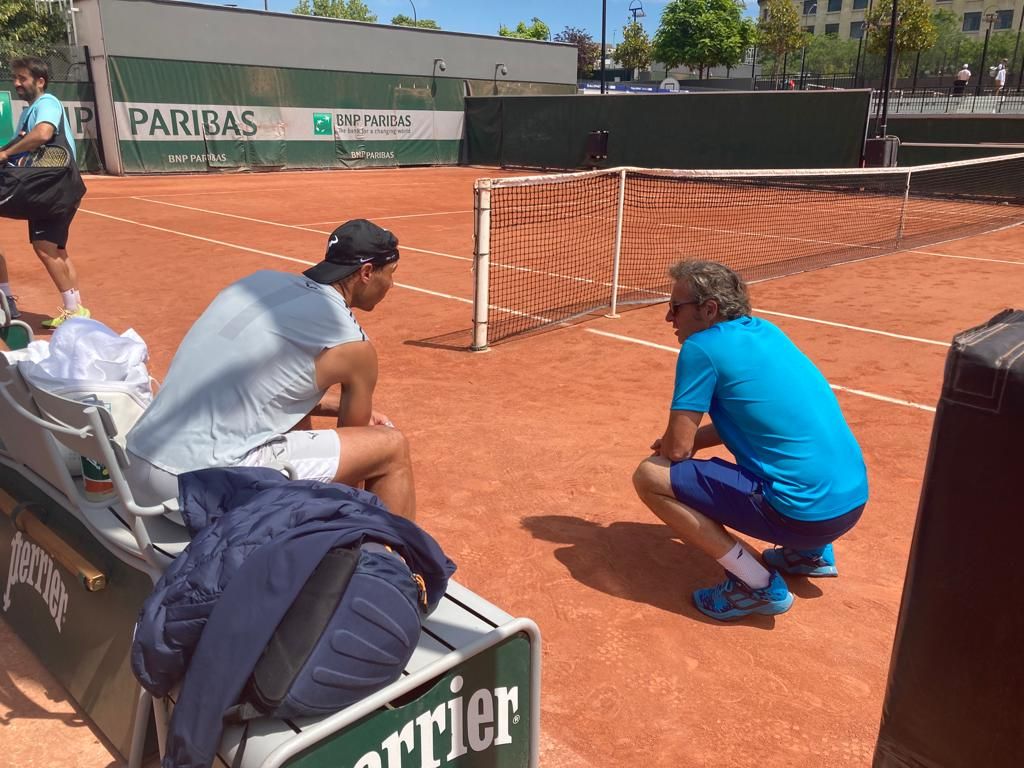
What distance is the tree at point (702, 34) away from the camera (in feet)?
194

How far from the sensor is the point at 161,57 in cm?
2330

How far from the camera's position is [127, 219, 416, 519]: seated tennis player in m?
2.47

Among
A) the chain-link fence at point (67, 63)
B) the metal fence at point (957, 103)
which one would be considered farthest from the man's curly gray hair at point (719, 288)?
the metal fence at point (957, 103)

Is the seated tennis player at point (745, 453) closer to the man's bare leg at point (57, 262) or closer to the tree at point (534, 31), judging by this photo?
the man's bare leg at point (57, 262)

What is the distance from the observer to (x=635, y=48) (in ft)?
243

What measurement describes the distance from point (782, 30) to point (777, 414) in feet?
213

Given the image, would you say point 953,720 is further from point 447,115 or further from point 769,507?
point 447,115

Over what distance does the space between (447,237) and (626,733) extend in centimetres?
1102

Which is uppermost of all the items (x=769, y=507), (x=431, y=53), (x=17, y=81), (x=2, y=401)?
(x=431, y=53)

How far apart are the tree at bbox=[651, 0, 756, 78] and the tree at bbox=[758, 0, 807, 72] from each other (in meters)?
1.40

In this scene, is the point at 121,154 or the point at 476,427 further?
the point at 121,154

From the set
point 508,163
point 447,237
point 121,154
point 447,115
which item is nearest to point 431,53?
point 447,115

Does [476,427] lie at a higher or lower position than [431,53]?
lower

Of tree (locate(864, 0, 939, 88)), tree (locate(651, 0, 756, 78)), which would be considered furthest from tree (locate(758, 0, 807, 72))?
tree (locate(864, 0, 939, 88))
